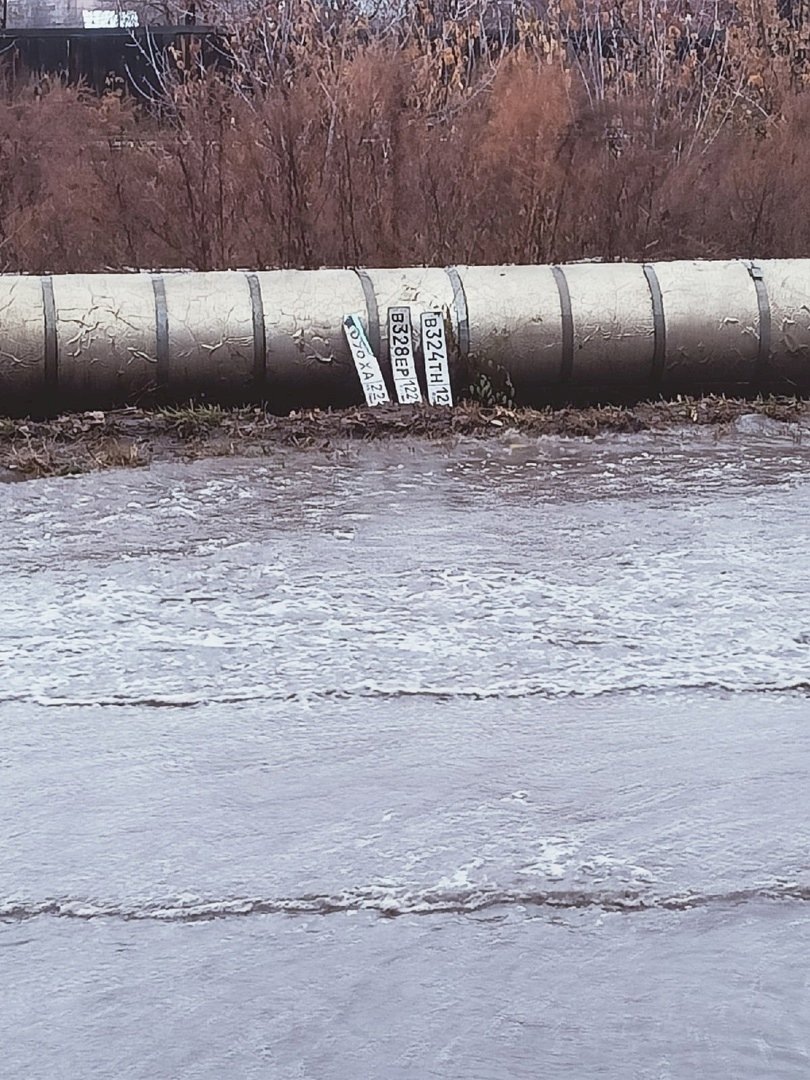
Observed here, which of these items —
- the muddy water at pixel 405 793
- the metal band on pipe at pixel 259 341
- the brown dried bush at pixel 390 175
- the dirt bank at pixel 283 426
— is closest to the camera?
the muddy water at pixel 405 793

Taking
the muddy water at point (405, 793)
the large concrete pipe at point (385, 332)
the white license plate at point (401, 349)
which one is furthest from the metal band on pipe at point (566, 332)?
the muddy water at point (405, 793)

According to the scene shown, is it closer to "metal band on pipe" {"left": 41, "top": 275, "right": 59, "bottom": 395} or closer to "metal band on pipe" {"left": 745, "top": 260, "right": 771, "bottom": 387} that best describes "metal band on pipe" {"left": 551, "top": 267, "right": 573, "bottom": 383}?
"metal band on pipe" {"left": 745, "top": 260, "right": 771, "bottom": 387}

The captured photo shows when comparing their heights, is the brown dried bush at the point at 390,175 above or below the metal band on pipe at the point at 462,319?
above

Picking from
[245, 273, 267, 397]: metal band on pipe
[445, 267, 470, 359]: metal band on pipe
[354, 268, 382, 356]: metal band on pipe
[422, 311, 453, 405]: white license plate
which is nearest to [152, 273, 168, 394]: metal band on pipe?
[245, 273, 267, 397]: metal band on pipe

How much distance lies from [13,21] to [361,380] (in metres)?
27.1

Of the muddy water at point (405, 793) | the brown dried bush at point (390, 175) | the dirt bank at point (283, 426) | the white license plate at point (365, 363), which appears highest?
the brown dried bush at point (390, 175)

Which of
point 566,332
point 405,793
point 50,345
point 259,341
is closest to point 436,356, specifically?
point 566,332

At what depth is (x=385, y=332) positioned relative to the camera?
813cm

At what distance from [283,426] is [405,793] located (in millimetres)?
4312

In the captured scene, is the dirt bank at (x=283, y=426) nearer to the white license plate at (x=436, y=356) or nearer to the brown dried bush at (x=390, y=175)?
the white license plate at (x=436, y=356)

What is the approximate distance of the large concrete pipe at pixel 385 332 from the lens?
7922 mm

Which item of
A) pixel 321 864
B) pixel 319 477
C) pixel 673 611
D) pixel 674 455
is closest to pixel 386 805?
pixel 321 864

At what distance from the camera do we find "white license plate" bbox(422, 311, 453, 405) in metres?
8.13

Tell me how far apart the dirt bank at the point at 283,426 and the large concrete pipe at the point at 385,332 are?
0.20 metres
